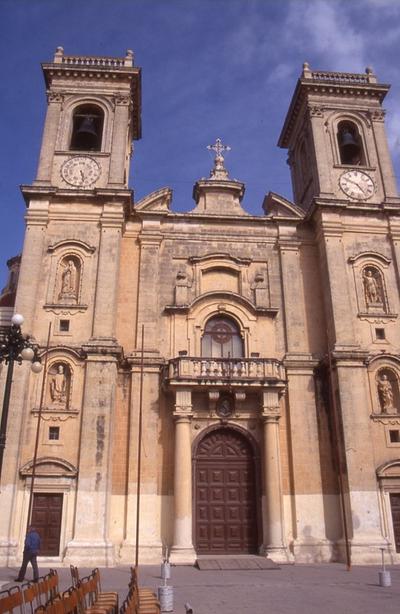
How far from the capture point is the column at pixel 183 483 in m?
18.0

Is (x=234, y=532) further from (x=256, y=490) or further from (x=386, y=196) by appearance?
(x=386, y=196)

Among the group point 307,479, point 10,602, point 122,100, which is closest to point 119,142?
point 122,100

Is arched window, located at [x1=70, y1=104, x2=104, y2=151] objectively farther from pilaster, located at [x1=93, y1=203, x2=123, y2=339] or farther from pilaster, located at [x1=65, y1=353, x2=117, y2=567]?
pilaster, located at [x1=65, y1=353, x2=117, y2=567]

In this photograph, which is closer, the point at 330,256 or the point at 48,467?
the point at 48,467

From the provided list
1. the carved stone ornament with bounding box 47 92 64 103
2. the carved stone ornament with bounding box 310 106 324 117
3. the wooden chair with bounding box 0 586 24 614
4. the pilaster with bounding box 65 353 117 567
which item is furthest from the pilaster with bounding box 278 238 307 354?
the wooden chair with bounding box 0 586 24 614

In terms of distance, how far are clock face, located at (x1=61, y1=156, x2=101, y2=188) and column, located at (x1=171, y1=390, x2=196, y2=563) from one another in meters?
10.5

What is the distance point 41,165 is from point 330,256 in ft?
43.4

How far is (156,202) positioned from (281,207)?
569 cm

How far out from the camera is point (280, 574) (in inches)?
610

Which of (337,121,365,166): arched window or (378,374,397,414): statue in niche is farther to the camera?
(337,121,365,166): arched window

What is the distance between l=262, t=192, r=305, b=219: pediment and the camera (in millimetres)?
24641

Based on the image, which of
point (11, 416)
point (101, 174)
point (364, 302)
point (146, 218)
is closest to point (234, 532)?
point (11, 416)

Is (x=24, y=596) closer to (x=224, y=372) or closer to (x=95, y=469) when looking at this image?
(x=95, y=469)

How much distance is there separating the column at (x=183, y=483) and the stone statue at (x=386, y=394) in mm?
7382
